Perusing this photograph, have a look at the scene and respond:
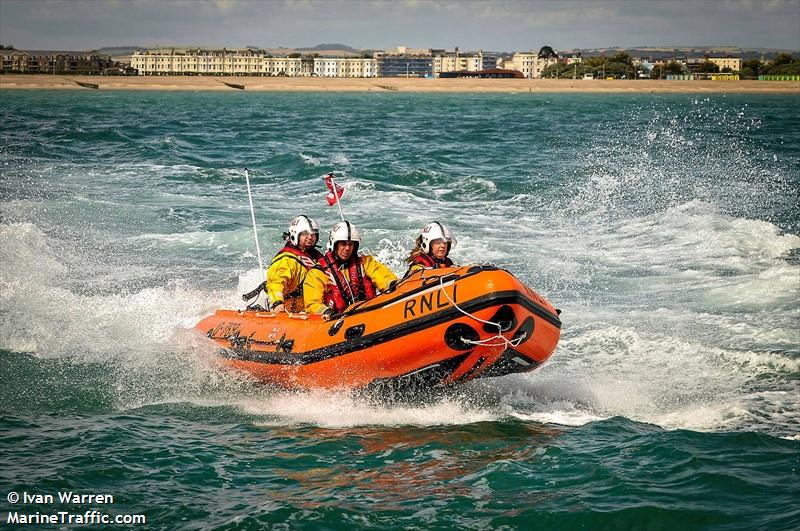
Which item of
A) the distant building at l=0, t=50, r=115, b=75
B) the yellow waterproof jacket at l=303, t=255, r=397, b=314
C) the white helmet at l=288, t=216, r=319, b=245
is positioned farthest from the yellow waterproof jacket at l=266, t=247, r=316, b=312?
the distant building at l=0, t=50, r=115, b=75

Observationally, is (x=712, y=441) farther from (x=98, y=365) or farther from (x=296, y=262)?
(x=98, y=365)

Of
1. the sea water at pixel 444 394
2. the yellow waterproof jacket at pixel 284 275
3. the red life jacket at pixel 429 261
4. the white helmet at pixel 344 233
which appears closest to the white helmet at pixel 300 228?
the yellow waterproof jacket at pixel 284 275

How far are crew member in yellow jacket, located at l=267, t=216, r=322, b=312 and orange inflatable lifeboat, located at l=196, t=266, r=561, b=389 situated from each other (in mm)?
532

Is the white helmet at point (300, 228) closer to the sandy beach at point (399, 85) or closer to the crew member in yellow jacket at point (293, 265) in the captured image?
the crew member in yellow jacket at point (293, 265)

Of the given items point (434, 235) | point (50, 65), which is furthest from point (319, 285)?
point (50, 65)

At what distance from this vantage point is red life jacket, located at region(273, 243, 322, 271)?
9.46 meters

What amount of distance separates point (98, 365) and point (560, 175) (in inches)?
610

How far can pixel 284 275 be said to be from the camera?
944 cm

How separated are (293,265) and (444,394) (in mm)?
1989

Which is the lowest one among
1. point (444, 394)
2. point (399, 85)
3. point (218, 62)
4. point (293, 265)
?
point (444, 394)

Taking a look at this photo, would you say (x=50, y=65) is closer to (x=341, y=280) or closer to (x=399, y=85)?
(x=399, y=85)

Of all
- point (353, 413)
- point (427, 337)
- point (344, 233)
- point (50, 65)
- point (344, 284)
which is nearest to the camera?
point (427, 337)

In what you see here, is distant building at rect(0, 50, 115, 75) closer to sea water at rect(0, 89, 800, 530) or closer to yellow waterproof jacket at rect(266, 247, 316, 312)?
sea water at rect(0, 89, 800, 530)

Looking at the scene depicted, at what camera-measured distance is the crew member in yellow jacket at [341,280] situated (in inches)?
358
